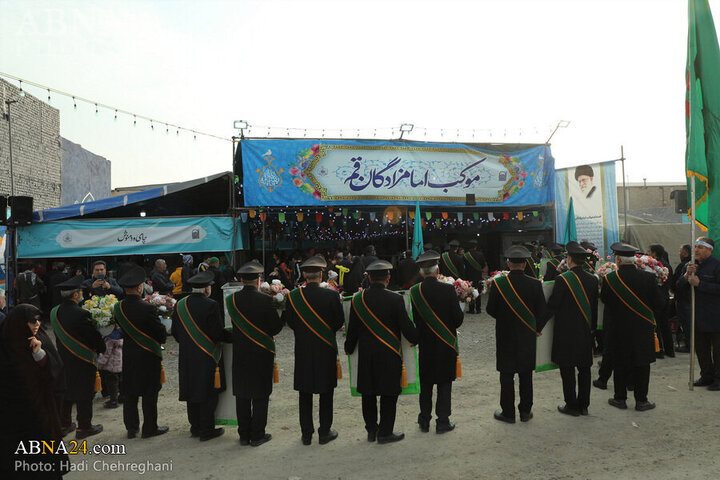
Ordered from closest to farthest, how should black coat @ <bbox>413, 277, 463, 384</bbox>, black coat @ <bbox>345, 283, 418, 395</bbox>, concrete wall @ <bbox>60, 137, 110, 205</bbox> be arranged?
black coat @ <bbox>345, 283, 418, 395</bbox> → black coat @ <bbox>413, 277, 463, 384</bbox> → concrete wall @ <bbox>60, 137, 110, 205</bbox>

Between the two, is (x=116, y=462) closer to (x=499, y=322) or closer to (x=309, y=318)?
(x=309, y=318)

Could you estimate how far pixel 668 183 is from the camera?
35.8m

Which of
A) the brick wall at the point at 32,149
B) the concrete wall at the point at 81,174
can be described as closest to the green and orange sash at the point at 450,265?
the brick wall at the point at 32,149

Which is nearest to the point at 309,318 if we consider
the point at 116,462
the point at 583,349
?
the point at 116,462

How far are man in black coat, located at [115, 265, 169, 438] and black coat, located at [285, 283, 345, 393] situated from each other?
145 cm

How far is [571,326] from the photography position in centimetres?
510

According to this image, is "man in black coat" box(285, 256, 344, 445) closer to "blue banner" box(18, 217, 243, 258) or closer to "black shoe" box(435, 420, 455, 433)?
"black shoe" box(435, 420, 455, 433)

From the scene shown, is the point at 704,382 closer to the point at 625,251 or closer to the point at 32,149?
the point at 625,251

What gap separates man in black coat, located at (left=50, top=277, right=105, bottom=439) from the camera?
4.98 meters

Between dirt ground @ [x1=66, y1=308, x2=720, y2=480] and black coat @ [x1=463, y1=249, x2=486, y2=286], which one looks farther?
black coat @ [x1=463, y1=249, x2=486, y2=286]

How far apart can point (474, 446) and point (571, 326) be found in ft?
5.56

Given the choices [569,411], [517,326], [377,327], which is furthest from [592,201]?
[377,327]

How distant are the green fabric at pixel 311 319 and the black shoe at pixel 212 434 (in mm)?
1467

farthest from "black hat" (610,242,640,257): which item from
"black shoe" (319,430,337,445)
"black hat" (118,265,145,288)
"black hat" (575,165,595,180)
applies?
"black hat" (575,165,595,180)
